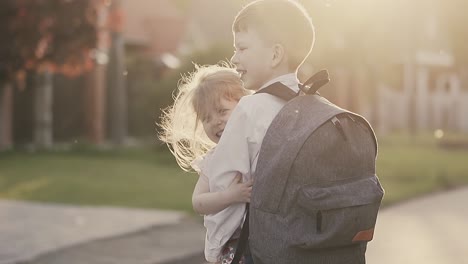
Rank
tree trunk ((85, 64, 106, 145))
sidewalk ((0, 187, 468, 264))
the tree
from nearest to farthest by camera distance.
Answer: sidewalk ((0, 187, 468, 264)) < the tree < tree trunk ((85, 64, 106, 145))

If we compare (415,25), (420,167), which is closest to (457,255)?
(420,167)

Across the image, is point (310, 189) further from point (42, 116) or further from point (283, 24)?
point (42, 116)

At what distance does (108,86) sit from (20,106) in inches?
161

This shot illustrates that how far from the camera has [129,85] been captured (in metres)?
28.4

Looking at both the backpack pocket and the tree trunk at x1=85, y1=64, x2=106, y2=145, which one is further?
the tree trunk at x1=85, y1=64, x2=106, y2=145

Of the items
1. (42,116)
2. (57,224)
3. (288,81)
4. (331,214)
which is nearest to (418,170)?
(42,116)

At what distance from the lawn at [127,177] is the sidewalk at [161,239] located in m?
1.38

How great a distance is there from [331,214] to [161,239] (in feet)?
21.2

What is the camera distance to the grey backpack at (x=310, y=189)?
132 inches

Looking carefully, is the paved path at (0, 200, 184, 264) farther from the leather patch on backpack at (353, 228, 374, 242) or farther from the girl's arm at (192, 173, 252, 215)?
the leather patch on backpack at (353, 228, 374, 242)

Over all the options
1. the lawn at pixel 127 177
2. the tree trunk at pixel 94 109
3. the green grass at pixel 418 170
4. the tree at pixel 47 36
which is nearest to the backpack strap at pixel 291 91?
the lawn at pixel 127 177

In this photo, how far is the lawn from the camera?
14.6 meters

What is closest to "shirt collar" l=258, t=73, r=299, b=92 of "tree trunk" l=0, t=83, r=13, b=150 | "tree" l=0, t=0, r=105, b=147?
"tree" l=0, t=0, r=105, b=147

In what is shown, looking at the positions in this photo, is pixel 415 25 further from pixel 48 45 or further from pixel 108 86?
pixel 48 45
